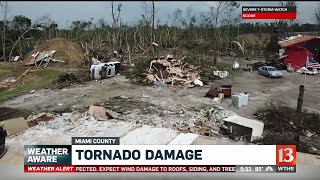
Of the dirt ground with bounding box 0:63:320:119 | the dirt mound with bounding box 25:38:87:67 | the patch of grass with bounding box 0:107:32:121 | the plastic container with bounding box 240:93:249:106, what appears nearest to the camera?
the patch of grass with bounding box 0:107:32:121

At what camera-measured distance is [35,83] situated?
21.9 metres

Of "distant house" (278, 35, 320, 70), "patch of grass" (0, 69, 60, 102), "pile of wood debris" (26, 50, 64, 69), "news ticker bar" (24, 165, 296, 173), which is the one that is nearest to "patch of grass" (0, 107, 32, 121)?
"patch of grass" (0, 69, 60, 102)

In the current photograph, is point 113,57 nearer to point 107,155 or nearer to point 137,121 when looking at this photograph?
point 137,121

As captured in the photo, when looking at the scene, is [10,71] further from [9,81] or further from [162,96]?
[162,96]

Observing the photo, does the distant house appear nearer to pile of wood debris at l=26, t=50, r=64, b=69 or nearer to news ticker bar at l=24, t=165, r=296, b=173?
pile of wood debris at l=26, t=50, r=64, b=69

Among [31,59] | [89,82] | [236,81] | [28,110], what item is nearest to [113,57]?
[31,59]

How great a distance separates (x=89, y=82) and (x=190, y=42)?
23.4 meters

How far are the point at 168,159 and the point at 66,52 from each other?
69.1 ft

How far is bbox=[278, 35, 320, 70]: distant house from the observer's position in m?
27.9

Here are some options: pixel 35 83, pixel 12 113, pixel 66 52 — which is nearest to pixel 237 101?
pixel 12 113

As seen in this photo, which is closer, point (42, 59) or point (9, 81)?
point (9, 81)

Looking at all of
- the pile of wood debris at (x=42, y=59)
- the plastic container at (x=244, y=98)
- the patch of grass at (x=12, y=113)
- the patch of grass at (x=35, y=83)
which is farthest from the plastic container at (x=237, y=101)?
the pile of wood debris at (x=42, y=59)

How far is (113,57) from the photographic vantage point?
29328 mm

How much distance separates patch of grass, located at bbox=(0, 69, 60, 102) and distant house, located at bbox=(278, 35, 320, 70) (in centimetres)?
1791
